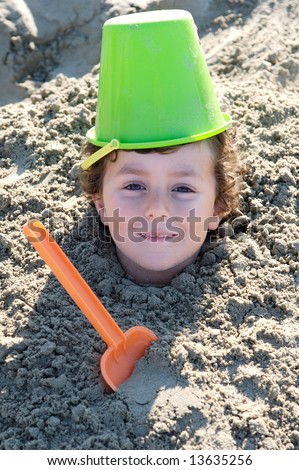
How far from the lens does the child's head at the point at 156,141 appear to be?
1737 millimetres

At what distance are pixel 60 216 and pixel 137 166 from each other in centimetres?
35

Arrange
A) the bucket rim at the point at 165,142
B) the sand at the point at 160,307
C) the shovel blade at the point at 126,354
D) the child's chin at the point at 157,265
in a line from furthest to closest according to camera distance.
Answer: the child's chin at the point at 157,265 < the bucket rim at the point at 165,142 < the shovel blade at the point at 126,354 < the sand at the point at 160,307

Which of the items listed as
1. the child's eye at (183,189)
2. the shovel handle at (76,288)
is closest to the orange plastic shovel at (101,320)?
the shovel handle at (76,288)

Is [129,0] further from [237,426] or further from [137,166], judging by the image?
[237,426]


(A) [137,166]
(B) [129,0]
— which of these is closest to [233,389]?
(A) [137,166]

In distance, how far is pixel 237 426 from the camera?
148 cm

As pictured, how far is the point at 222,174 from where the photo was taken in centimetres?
195

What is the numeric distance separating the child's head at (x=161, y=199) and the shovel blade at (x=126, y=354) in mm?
Result: 263

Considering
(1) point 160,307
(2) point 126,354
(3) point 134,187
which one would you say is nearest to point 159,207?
(3) point 134,187

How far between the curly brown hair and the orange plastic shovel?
0.34 metres

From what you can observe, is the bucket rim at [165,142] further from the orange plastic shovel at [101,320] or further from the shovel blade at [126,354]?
the shovel blade at [126,354]

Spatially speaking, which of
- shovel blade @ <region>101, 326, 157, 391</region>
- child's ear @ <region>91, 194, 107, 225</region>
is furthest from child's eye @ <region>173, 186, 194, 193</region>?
shovel blade @ <region>101, 326, 157, 391</region>

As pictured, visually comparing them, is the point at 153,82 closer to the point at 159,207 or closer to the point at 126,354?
the point at 159,207

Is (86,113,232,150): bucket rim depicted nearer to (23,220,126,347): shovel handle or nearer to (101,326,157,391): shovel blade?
(23,220,126,347): shovel handle
